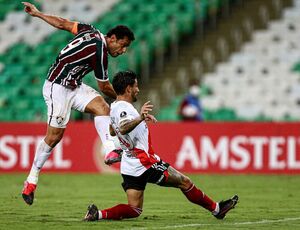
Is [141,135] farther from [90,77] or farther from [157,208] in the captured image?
[90,77]

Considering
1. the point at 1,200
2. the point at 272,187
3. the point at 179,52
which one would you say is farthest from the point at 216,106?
the point at 1,200

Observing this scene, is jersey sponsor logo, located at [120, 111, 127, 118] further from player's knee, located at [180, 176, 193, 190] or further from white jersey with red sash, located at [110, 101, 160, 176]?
player's knee, located at [180, 176, 193, 190]

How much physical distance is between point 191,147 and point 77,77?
32.4ft

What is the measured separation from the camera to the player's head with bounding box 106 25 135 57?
1345 centimetres

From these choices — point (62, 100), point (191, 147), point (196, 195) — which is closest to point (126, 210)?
point (196, 195)

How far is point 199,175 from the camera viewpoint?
22922mm

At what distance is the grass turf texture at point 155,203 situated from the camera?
1205 cm

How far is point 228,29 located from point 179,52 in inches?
61.9

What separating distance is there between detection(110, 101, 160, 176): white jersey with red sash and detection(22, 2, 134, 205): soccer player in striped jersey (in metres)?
1.22

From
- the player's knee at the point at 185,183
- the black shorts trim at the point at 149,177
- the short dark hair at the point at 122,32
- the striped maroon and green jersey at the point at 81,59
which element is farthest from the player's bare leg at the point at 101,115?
the player's knee at the point at 185,183

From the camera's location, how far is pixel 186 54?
95.8ft

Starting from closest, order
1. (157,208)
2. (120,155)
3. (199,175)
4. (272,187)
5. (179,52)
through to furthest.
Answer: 1. (120,155)
2. (157,208)
3. (272,187)
4. (199,175)
5. (179,52)

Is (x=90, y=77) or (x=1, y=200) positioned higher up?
(x=90, y=77)

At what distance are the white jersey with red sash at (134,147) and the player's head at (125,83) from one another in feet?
0.43
